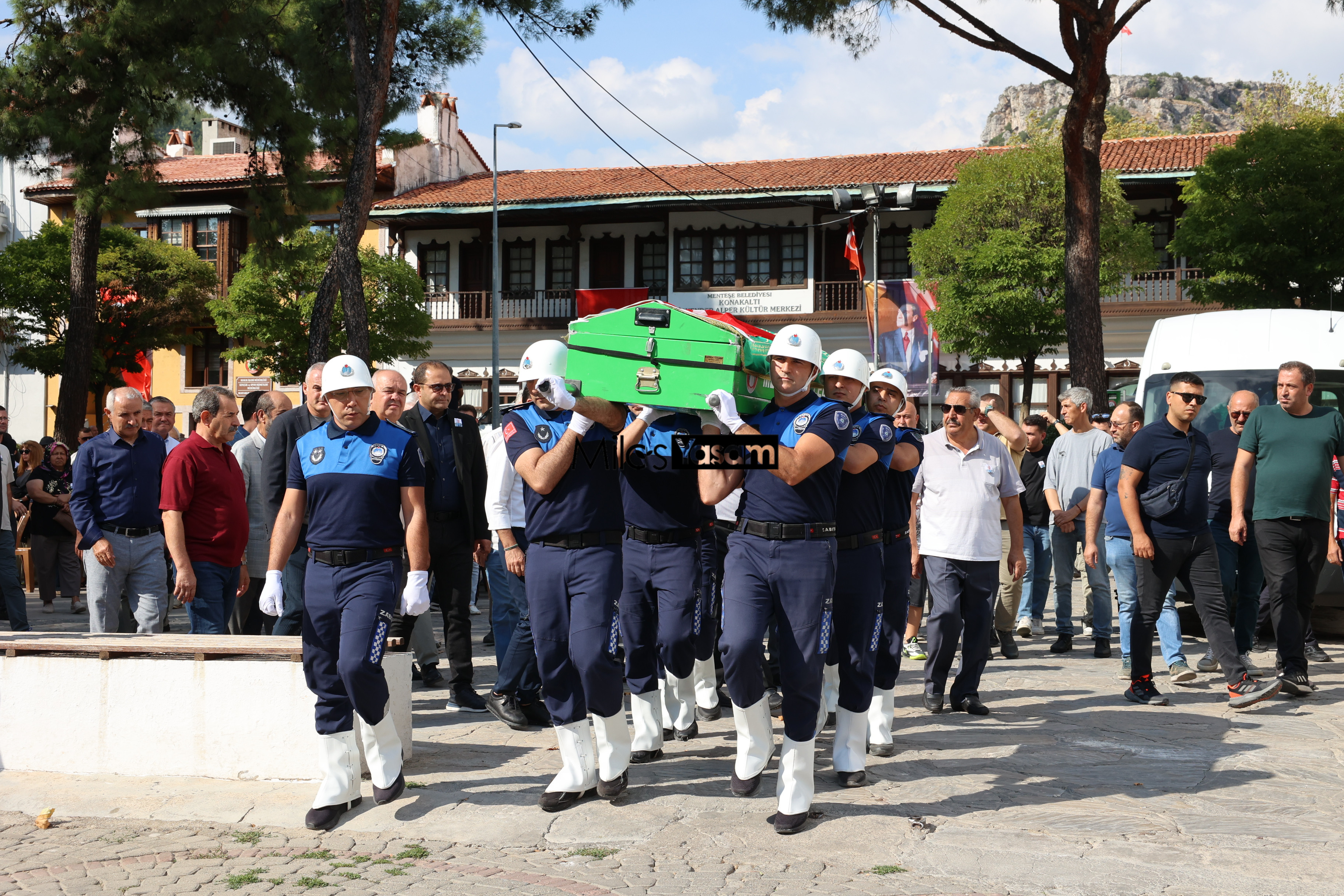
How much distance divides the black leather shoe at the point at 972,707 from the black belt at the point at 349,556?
3.89 meters

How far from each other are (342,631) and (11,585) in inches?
266

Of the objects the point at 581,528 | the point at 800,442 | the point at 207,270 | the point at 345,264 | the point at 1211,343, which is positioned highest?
the point at 207,270

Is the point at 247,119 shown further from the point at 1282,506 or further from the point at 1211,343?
the point at 1282,506

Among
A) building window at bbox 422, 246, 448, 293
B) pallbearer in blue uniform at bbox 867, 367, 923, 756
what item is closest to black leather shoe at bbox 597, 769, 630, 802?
pallbearer in blue uniform at bbox 867, 367, 923, 756

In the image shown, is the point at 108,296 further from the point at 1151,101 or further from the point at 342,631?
the point at 1151,101

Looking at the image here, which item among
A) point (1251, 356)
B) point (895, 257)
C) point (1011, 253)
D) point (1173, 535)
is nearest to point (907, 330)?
point (1011, 253)

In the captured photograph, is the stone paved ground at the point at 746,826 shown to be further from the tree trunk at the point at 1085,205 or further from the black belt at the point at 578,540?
the tree trunk at the point at 1085,205

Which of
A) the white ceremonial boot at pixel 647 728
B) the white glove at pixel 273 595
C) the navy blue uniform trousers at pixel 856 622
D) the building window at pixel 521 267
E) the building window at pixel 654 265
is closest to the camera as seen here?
the white glove at pixel 273 595

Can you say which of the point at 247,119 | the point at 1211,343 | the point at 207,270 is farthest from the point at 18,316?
the point at 1211,343

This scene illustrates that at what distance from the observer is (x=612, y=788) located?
18.1 ft

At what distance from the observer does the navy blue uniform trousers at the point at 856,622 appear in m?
5.79

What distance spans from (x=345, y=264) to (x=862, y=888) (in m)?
11.9

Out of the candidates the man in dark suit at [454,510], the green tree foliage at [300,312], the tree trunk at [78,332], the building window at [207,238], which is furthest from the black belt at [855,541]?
the building window at [207,238]

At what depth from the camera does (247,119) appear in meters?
19.0
